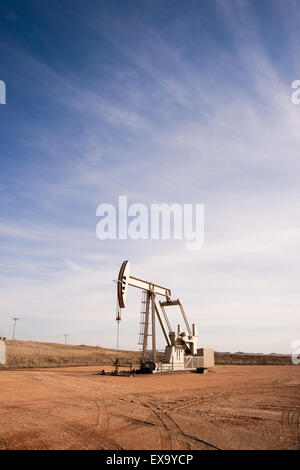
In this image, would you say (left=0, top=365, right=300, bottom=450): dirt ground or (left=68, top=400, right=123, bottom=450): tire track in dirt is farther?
(left=0, top=365, right=300, bottom=450): dirt ground

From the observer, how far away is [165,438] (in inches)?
259

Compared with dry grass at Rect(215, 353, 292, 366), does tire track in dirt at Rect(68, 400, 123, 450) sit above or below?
above

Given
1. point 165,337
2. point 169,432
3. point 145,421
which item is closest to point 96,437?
point 169,432

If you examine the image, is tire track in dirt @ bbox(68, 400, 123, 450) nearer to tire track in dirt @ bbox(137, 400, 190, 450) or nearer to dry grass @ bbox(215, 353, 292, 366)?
tire track in dirt @ bbox(137, 400, 190, 450)

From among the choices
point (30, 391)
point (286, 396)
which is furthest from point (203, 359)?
point (30, 391)

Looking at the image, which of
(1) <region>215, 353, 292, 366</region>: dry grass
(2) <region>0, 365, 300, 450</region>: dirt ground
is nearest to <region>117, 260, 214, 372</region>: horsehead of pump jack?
(2) <region>0, 365, 300, 450</region>: dirt ground

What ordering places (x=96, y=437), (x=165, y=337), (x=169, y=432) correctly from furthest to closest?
(x=165, y=337)
(x=169, y=432)
(x=96, y=437)

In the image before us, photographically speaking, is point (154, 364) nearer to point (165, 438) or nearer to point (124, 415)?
point (124, 415)

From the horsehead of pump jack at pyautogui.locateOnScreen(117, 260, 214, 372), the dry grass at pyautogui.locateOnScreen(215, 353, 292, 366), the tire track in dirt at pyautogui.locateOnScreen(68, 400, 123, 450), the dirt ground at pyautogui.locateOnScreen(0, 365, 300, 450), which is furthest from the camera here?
the dry grass at pyautogui.locateOnScreen(215, 353, 292, 366)

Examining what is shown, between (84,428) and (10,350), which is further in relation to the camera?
(10,350)

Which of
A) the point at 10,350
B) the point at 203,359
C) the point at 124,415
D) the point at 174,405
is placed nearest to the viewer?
the point at 124,415

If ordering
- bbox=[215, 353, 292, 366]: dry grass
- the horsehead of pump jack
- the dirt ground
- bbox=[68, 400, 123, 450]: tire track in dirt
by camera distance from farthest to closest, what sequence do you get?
bbox=[215, 353, 292, 366]: dry grass, the horsehead of pump jack, the dirt ground, bbox=[68, 400, 123, 450]: tire track in dirt

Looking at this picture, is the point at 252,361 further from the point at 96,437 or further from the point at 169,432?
the point at 96,437
